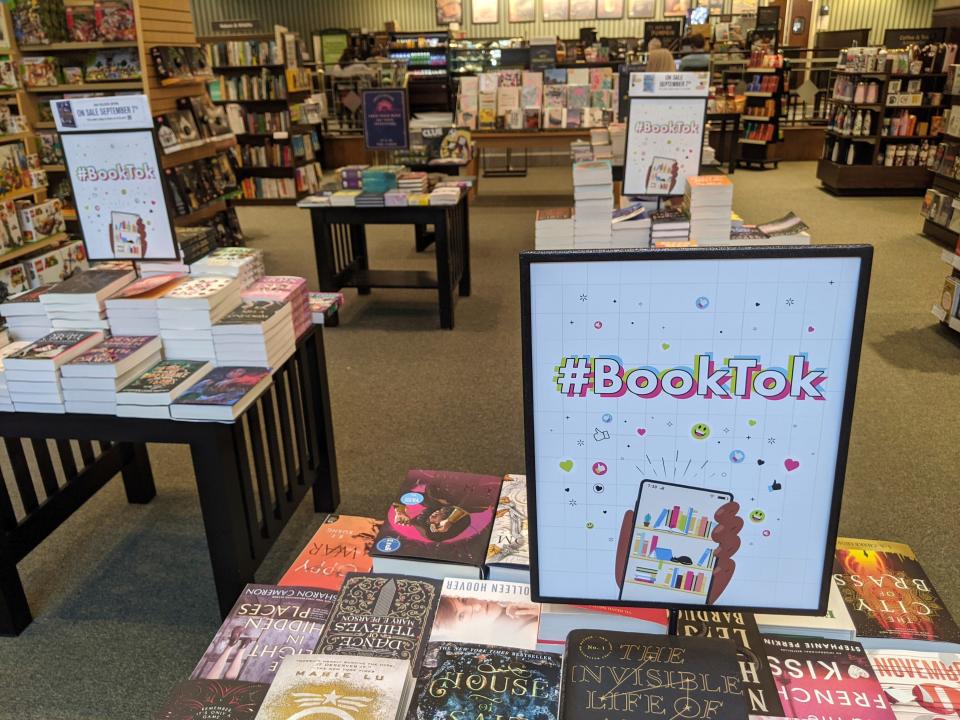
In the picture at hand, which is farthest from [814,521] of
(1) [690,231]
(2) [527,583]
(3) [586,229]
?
(3) [586,229]

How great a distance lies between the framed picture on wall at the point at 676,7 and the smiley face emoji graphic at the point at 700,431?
14.0m

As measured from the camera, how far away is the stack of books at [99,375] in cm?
193

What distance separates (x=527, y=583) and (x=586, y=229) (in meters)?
2.78

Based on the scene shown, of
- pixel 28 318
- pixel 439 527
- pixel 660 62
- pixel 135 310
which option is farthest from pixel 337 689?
pixel 660 62

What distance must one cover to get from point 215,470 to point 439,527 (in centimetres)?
74

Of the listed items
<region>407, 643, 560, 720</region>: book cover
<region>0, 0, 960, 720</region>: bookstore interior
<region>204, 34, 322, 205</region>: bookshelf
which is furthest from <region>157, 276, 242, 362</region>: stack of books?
<region>204, 34, 322, 205</region>: bookshelf

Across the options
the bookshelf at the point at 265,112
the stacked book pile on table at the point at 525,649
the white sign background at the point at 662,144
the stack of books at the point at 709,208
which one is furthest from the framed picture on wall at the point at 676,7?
the stacked book pile on table at the point at 525,649

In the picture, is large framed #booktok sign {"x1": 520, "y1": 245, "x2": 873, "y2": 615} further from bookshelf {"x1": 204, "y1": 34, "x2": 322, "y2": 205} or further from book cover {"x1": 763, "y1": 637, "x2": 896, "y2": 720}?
bookshelf {"x1": 204, "y1": 34, "x2": 322, "y2": 205}

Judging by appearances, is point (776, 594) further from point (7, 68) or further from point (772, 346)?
point (7, 68)

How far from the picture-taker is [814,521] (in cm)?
102

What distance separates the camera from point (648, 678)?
990 millimetres

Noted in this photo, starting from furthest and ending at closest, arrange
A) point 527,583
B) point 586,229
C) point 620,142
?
point 620,142 < point 586,229 < point 527,583

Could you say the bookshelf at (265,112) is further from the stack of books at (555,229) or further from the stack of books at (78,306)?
the stack of books at (78,306)

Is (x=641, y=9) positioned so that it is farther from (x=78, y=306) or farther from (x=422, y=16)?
(x=78, y=306)
